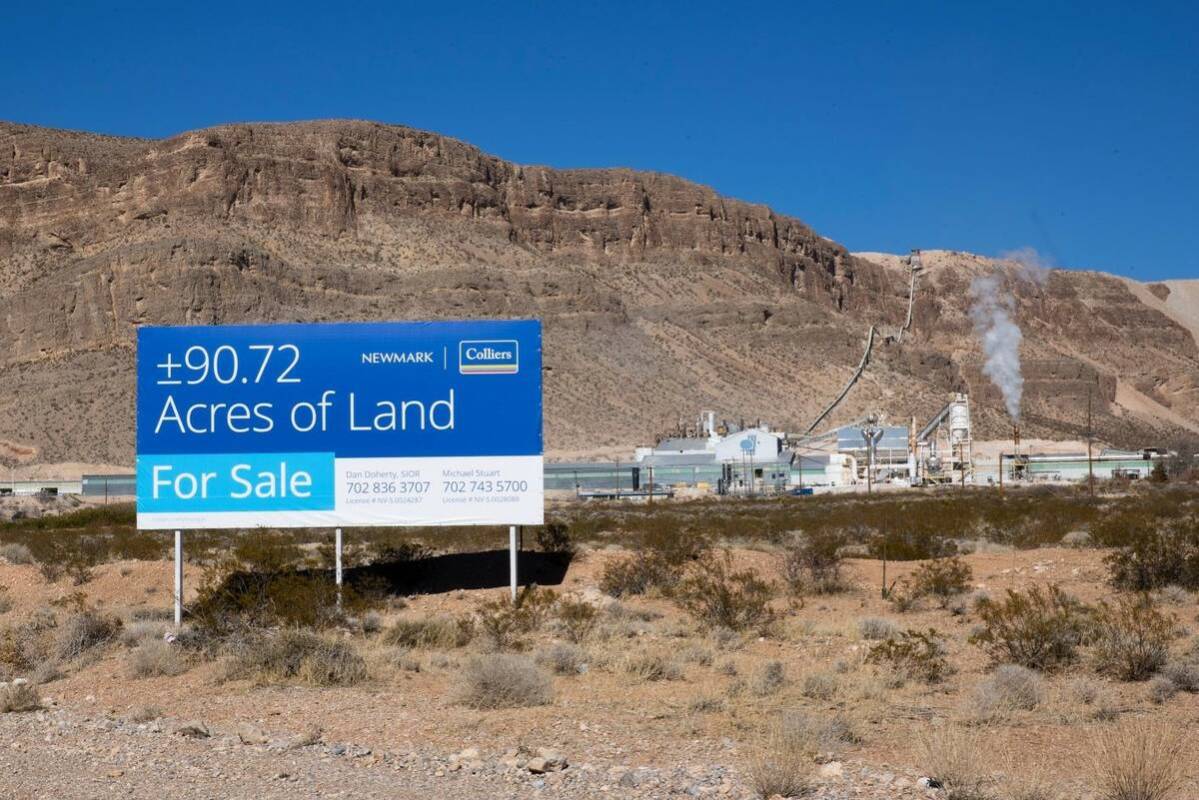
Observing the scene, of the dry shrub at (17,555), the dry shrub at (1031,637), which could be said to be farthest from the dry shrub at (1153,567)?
the dry shrub at (17,555)

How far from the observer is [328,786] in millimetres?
8797

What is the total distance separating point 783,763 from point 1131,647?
212 inches

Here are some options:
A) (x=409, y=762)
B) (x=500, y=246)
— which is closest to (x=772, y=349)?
(x=500, y=246)

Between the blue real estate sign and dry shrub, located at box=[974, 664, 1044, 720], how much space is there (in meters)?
8.20

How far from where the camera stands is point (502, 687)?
11.6 m

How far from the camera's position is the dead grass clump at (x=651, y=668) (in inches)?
512

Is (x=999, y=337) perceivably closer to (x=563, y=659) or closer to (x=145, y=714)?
(x=563, y=659)

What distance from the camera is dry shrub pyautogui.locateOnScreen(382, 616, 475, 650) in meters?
15.2

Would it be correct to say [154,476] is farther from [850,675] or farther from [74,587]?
[850,675]

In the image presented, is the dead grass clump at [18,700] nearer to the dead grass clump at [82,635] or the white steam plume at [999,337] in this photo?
the dead grass clump at [82,635]

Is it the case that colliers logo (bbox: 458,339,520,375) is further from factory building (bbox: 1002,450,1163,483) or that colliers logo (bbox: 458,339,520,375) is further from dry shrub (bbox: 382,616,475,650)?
factory building (bbox: 1002,450,1163,483)

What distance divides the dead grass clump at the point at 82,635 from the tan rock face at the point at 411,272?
7679 cm

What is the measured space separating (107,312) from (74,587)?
91.3m

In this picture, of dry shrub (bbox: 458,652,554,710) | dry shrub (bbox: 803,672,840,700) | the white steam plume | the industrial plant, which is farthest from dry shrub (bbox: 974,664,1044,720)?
the white steam plume
